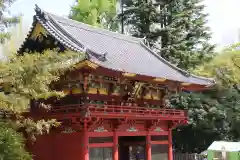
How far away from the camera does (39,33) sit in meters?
19.1

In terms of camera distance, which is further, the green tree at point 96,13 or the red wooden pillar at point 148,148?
the green tree at point 96,13

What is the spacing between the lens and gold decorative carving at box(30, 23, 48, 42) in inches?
742

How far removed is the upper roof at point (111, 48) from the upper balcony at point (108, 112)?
5.94 ft

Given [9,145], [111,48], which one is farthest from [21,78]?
[111,48]

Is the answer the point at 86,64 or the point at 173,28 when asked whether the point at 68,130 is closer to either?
the point at 86,64

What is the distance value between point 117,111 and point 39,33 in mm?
5597

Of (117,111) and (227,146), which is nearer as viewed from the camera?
(117,111)

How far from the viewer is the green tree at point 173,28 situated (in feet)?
105

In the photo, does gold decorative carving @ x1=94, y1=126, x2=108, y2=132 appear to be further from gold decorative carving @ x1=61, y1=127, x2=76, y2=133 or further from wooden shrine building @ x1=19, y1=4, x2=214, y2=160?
gold decorative carving @ x1=61, y1=127, x2=76, y2=133

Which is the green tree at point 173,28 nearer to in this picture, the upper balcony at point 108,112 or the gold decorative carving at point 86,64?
the upper balcony at point 108,112

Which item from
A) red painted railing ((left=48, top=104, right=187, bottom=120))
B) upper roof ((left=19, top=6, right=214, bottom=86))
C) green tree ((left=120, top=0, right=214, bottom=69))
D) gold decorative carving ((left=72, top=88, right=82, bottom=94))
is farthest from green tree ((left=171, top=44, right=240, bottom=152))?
gold decorative carving ((left=72, top=88, right=82, bottom=94))

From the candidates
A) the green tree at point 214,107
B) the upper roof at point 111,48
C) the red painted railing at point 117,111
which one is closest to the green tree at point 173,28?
the green tree at point 214,107

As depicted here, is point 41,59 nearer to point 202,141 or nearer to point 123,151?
point 123,151

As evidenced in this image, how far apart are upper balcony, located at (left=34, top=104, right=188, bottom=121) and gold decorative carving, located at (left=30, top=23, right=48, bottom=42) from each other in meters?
3.76
